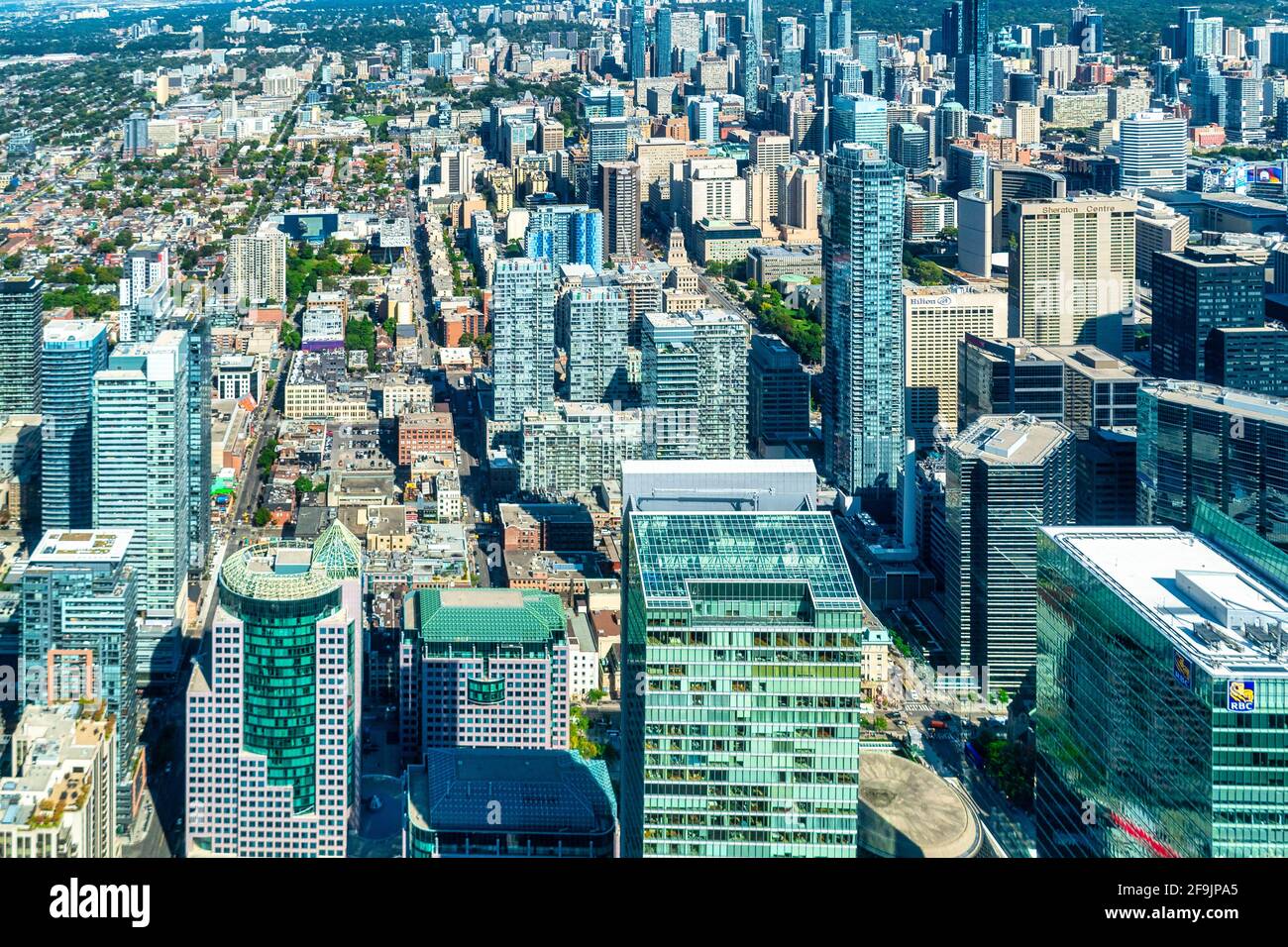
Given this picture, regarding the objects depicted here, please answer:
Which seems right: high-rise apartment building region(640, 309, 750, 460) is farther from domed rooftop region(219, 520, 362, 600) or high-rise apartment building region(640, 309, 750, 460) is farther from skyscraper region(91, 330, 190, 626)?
domed rooftop region(219, 520, 362, 600)

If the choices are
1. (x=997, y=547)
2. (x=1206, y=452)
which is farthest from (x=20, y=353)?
(x=1206, y=452)

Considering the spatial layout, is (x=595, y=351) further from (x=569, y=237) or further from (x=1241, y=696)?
(x=1241, y=696)

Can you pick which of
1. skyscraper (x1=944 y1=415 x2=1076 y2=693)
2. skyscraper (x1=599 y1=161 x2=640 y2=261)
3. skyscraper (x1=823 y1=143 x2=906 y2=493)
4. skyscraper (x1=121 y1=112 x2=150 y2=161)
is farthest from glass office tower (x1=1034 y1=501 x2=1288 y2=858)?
skyscraper (x1=121 y1=112 x2=150 y2=161)

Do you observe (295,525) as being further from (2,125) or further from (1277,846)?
(2,125)

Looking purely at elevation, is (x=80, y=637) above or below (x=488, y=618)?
below

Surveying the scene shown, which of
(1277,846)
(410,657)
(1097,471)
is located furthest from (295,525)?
(1277,846)

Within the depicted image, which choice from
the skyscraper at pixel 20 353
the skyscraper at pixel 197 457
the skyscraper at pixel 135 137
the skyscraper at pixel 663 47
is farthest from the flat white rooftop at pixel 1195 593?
the skyscraper at pixel 663 47
